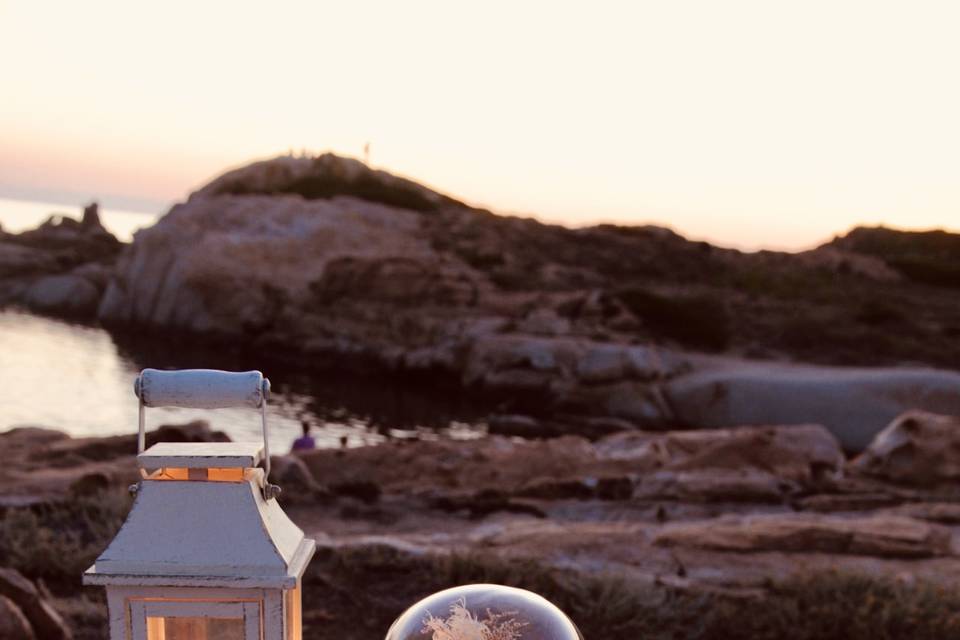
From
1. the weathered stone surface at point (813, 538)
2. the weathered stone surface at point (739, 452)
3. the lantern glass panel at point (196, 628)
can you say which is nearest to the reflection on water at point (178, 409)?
the weathered stone surface at point (739, 452)

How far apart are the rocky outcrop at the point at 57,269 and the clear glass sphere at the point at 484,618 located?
64.4 metres

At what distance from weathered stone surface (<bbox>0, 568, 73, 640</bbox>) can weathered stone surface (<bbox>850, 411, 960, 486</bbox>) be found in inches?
614

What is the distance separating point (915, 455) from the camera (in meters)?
17.0

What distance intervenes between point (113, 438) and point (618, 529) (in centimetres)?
1005

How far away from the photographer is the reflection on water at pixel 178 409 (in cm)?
3125

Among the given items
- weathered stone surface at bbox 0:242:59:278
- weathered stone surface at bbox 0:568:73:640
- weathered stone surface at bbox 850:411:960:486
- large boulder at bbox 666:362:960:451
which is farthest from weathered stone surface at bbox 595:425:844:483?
weathered stone surface at bbox 0:242:59:278

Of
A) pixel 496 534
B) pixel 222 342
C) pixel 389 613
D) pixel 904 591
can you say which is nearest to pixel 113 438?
pixel 496 534

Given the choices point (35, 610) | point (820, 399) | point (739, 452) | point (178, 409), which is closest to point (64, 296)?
point (178, 409)

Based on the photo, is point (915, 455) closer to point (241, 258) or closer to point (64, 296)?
point (241, 258)

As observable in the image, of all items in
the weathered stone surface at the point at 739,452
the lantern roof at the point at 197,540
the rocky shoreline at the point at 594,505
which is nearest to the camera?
the lantern roof at the point at 197,540

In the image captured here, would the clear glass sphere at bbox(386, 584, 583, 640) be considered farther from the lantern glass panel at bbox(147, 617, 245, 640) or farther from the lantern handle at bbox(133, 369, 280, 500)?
the lantern handle at bbox(133, 369, 280, 500)

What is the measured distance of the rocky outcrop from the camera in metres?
62.8

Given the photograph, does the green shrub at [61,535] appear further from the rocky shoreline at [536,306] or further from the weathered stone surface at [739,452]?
the rocky shoreline at [536,306]

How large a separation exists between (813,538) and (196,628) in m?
9.00
